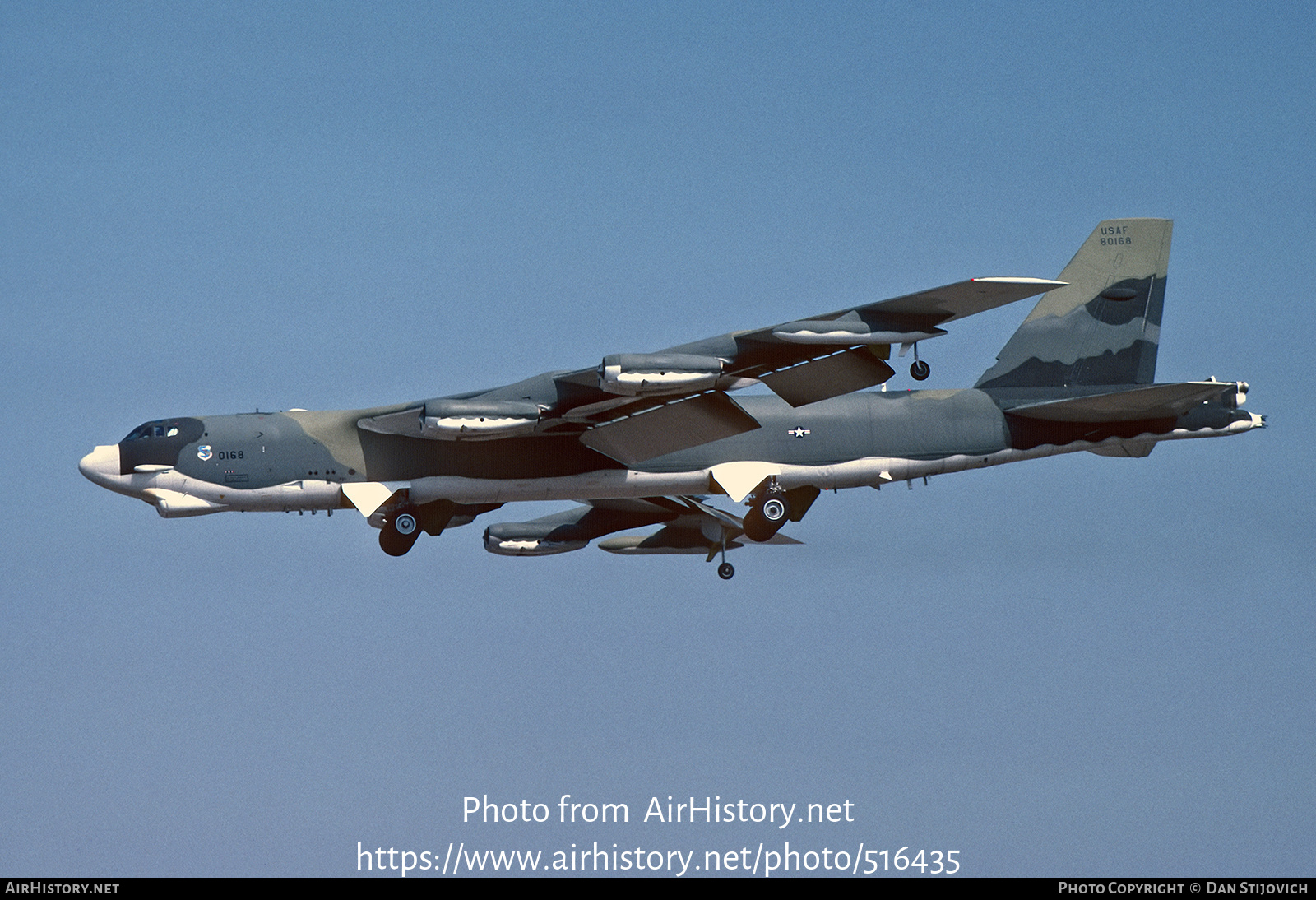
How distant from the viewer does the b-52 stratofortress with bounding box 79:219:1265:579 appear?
128 ft

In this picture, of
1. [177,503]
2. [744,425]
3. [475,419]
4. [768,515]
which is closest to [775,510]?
[768,515]

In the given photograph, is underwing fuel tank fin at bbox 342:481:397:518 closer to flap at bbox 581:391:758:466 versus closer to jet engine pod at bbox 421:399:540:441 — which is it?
jet engine pod at bbox 421:399:540:441

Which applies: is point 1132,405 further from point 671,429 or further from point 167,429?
point 167,429

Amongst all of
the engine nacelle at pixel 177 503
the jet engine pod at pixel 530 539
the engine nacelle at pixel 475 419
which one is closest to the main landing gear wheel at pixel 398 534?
the engine nacelle at pixel 475 419

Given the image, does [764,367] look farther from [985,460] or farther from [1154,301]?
[1154,301]

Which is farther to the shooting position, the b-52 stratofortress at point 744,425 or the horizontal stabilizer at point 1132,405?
the horizontal stabilizer at point 1132,405

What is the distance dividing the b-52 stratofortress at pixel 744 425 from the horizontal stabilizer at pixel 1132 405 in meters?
0.06

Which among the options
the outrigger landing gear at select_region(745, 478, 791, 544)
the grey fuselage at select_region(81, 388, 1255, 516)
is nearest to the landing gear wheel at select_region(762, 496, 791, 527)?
the outrigger landing gear at select_region(745, 478, 791, 544)

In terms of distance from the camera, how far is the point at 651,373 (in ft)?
125

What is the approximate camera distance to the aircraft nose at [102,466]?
138 feet

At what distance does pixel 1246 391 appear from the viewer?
44.0 meters

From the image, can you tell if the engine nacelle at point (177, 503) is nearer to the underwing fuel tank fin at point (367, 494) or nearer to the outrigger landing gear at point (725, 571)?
the underwing fuel tank fin at point (367, 494)

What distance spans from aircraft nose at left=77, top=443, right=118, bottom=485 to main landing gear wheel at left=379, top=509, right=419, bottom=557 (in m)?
6.20

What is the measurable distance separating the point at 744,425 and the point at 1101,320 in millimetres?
10295
